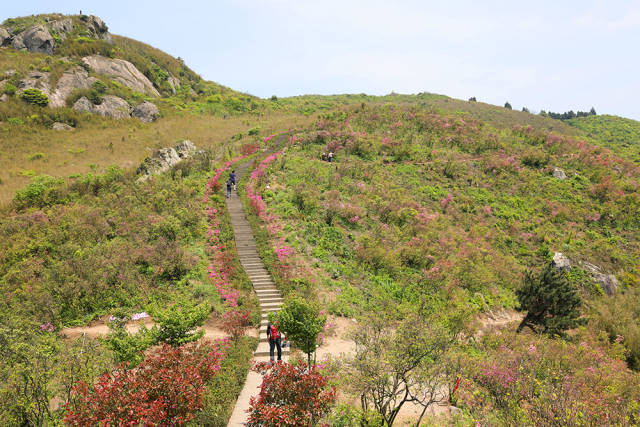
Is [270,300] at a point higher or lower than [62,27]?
lower

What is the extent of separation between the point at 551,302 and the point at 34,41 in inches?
2788

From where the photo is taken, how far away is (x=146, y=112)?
40.6m

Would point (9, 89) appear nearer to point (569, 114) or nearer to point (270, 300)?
point (270, 300)

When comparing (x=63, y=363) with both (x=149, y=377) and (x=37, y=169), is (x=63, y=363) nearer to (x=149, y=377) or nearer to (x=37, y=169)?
(x=149, y=377)

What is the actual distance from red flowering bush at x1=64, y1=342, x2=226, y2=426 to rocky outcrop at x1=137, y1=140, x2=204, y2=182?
20.3 metres

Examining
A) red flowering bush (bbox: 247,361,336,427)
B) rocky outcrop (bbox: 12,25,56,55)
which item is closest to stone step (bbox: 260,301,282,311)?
red flowering bush (bbox: 247,361,336,427)

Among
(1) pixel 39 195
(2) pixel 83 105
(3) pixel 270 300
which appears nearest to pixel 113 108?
(2) pixel 83 105

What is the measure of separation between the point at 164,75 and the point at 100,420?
63.6 metres

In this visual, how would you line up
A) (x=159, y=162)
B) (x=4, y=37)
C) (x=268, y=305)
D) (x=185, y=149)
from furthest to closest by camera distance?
(x=4, y=37) < (x=185, y=149) < (x=159, y=162) < (x=268, y=305)

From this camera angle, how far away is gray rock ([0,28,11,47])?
4412cm

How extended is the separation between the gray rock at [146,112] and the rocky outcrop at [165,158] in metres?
13.3

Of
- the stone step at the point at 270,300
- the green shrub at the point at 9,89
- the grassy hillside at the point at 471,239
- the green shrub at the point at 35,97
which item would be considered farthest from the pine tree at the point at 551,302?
the green shrub at the point at 9,89

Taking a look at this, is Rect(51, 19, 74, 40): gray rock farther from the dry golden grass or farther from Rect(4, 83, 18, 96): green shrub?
the dry golden grass

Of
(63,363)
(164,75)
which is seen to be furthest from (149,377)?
(164,75)
